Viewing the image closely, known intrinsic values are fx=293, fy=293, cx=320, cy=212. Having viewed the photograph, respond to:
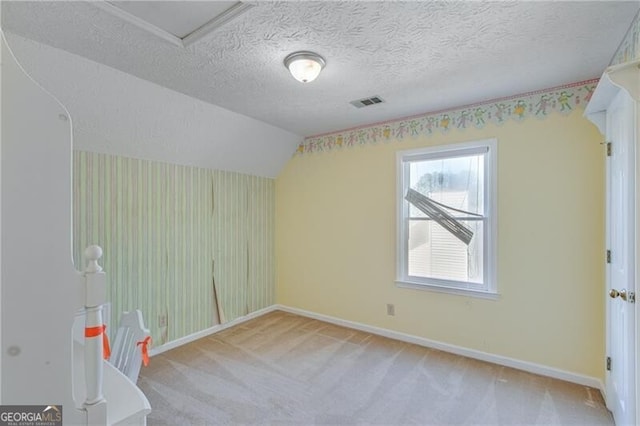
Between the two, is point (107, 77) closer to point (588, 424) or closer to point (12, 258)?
point (12, 258)

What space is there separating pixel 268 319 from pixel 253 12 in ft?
11.4

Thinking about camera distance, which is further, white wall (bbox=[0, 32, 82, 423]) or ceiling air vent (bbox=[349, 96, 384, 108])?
ceiling air vent (bbox=[349, 96, 384, 108])

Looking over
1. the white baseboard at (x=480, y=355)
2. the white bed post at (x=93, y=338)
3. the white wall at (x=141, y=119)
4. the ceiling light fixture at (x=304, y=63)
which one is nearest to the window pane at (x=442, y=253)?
the white baseboard at (x=480, y=355)

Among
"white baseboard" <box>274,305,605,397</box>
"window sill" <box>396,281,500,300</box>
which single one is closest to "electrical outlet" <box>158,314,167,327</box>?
"white baseboard" <box>274,305,605,397</box>

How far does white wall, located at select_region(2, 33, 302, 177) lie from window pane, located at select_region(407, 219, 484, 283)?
2087 millimetres

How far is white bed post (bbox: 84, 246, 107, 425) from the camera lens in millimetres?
893

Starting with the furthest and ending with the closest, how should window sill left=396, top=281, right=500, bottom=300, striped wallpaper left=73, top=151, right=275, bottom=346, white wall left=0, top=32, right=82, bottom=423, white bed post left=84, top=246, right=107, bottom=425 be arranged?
1. window sill left=396, top=281, right=500, bottom=300
2. striped wallpaper left=73, top=151, right=275, bottom=346
3. white bed post left=84, top=246, right=107, bottom=425
4. white wall left=0, top=32, right=82, bottom=423

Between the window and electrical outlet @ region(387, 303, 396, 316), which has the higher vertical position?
the window

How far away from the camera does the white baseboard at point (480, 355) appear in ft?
7.88

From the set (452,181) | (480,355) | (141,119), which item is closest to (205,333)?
(141,119)

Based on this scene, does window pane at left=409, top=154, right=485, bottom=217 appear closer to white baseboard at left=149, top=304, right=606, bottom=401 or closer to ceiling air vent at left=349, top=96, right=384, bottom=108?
ceiling air vent at left=349, top=96, right=384, bottom=108

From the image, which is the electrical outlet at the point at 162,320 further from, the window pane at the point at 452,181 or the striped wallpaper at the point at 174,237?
the window pane at the point at 452,181

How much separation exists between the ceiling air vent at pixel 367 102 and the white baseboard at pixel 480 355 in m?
2.47

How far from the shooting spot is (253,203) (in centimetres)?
407
